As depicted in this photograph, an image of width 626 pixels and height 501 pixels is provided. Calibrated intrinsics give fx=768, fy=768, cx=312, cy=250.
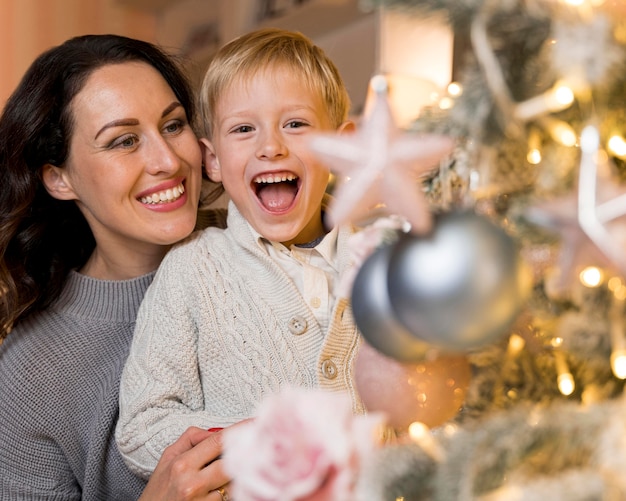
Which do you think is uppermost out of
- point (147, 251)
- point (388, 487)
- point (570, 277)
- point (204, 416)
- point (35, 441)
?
point (570, 277)

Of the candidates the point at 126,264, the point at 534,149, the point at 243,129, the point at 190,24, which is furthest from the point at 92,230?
the point at 190,24

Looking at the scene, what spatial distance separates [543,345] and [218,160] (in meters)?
0.84

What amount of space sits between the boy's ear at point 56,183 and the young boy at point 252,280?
1.13 feet

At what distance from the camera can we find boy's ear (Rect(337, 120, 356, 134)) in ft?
4.63

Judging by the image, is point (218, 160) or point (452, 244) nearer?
point (452, 244)

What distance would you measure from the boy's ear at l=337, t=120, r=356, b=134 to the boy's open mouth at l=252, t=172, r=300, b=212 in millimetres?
137

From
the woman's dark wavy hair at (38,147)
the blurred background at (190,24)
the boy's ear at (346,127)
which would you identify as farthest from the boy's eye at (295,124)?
the blurred background at (190,24)

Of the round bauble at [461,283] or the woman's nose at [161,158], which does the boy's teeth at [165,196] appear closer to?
the woman's nose at [161,158]

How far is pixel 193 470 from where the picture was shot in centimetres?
107

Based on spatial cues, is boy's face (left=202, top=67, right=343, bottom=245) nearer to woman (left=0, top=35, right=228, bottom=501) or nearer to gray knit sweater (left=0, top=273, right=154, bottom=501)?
woman (left=0, top=35, right=228, bottom=501)

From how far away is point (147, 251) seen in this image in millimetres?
1566

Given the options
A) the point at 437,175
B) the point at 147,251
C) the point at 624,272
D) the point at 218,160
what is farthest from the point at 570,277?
the point at 147,251

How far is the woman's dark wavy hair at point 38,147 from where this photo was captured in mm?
1520

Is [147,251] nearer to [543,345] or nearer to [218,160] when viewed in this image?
[218,160]
